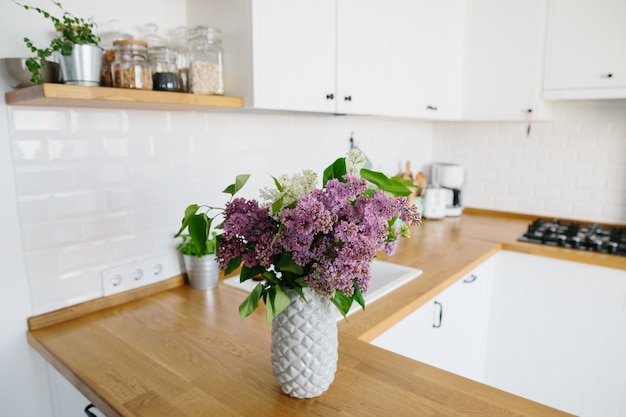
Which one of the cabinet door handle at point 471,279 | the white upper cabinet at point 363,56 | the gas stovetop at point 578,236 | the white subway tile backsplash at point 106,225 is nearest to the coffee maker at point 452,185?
the gas stovetop at point 578,236

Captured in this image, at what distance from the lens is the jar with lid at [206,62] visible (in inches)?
55.2

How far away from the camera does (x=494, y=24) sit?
250 cm

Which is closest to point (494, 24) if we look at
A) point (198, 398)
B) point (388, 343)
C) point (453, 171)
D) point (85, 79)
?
point (453, 171)

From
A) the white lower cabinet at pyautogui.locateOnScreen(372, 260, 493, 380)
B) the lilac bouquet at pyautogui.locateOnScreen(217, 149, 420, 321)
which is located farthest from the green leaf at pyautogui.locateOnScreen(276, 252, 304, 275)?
the white lower cabinet at pyautogui.locateOnScreen(372, 260, 493, 380)

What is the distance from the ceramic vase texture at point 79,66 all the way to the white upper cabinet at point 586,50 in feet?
7.15

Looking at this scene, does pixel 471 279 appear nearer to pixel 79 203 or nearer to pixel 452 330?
pixel 452 330

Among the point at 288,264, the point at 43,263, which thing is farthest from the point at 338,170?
the point at 43,263

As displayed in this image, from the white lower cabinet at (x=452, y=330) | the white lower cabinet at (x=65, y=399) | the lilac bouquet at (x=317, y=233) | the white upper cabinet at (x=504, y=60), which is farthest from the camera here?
the white upper cabinet at (x=504, y=60)

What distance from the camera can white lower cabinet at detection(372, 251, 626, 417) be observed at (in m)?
2.03

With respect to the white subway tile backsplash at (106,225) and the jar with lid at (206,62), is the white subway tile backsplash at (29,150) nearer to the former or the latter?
the white subway tile backsplash at (106,225)

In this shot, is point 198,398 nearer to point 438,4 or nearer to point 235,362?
point 235,362

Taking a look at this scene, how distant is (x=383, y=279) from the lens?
74.7 inches

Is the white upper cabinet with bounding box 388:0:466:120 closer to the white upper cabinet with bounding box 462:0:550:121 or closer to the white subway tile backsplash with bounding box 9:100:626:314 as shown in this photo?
the white upper cabinet with bounding box 462:0:550:121

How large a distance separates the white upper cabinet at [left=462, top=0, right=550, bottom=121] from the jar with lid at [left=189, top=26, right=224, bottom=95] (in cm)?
170
